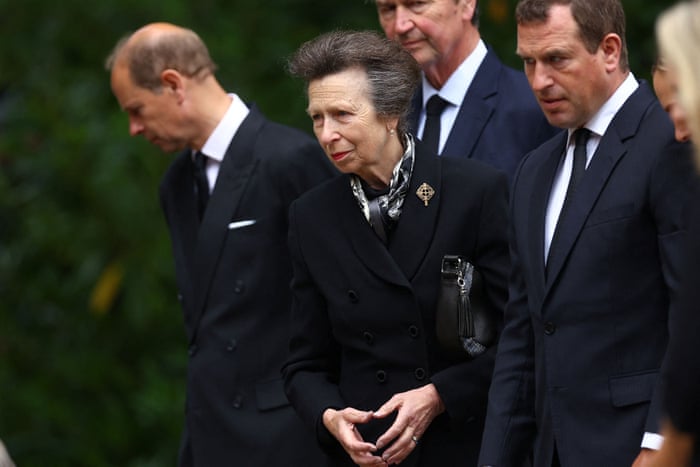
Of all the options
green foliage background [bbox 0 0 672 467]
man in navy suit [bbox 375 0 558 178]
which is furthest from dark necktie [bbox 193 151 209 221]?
green foliage background [bbox 0 0 672 467]

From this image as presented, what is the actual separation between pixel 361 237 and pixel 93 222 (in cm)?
446

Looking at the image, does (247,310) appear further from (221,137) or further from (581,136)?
(581,136)

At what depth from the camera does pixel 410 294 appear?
4289 mm

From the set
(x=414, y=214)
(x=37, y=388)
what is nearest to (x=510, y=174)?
(x=414, y=214)

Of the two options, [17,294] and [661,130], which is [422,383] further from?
[17,294]

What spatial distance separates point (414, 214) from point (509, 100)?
0.77 meters

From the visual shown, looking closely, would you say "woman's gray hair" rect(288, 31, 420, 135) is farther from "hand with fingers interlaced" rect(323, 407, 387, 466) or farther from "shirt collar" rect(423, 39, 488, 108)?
"hand with fingers interlaced" rect(323, 407, 387, 466)

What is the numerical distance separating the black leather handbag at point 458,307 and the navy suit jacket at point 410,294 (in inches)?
1.9

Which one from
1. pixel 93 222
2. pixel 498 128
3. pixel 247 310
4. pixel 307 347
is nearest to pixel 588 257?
pixel 307 347

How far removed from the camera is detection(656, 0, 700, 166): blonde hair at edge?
2.63 meters

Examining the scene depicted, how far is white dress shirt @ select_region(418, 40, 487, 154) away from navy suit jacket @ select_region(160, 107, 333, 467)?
1.28ft

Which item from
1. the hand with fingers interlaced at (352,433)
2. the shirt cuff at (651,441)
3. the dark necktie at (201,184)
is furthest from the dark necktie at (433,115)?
the shirt cuff at (651,441)

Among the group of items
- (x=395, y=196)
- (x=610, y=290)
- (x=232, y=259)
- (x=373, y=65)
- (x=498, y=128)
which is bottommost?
(x=232, y=259)

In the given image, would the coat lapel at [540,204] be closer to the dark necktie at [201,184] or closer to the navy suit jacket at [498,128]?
the navy suit jacket at [498,128]
